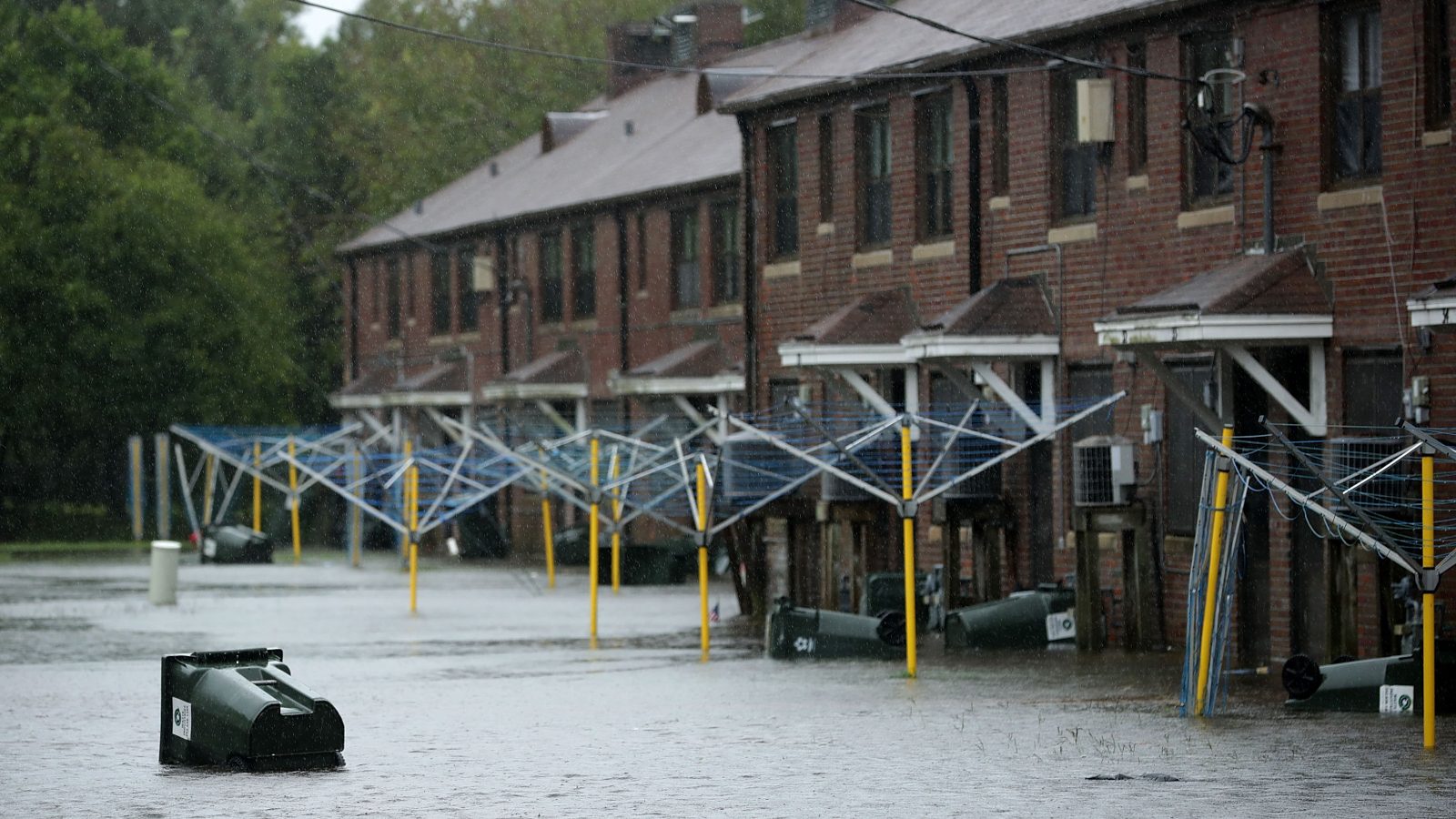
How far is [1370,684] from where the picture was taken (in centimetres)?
1941

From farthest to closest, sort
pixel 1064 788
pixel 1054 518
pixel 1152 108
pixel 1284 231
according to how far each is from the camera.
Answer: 1. pixel 1054 518
2. pixel 1152 108
3. pixel 1284 231
4. pixel 1064 788

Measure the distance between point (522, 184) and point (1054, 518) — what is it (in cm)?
2826

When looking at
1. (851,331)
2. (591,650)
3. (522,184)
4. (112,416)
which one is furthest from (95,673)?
(112,416)

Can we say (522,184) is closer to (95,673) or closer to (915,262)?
(915,262)

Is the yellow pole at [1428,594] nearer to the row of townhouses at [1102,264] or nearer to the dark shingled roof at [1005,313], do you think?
the row of townhouses at [1102,264]

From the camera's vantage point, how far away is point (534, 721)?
19.7m

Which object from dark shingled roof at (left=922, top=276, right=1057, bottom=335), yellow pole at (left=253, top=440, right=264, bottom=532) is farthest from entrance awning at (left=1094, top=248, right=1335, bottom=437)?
Answer: yellow pole at (left=253, top=440, right=264, bottom=532)

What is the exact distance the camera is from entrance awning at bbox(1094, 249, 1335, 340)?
23.0 meters

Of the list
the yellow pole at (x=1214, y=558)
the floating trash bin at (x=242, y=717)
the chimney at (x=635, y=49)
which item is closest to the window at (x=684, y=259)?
the chimney at (x=635, y=49)

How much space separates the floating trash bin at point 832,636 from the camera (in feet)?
83.9

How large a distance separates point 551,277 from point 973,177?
2238 centimetres

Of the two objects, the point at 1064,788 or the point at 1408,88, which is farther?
the point at 1408,88

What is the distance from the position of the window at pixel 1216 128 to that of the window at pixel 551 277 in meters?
25.8

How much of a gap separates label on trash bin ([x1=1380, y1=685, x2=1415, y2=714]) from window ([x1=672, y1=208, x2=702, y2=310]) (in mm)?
25713
